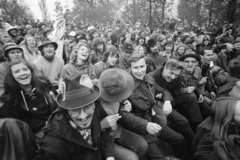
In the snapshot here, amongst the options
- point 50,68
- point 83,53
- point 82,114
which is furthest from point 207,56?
point 82,114

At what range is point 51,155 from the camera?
1593 mm

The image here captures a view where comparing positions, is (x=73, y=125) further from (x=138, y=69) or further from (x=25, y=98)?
(x=138, y=69)

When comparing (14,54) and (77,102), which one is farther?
(14,54)

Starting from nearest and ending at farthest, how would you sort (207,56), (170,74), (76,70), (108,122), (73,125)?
(73,125) < (108,122) < (170,74) < (76,70) < (207,56)

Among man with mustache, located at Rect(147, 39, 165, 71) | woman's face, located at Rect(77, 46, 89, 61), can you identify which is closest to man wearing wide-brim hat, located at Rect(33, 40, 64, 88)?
woman's face, located at Rect(77, 46, 89, 61)

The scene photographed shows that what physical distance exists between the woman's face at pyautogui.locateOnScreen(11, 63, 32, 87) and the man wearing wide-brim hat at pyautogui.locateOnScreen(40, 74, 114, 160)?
3.20 ft

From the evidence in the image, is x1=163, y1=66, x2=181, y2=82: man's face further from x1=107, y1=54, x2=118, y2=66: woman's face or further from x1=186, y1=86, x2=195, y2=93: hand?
x1=107, y1=54, x2=118, y2=66: woman's face

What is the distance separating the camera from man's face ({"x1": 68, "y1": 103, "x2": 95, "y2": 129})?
170cm

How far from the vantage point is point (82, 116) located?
1.70m

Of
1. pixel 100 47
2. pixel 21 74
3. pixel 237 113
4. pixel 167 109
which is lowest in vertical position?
pixel 167 109

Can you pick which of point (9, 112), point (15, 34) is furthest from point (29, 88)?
point (15, 34)

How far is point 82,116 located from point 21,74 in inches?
51.5

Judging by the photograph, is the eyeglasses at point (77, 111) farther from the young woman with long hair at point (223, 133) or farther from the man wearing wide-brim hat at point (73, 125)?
the young woman with long hair at point (223, 133)

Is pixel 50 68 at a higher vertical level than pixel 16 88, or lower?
lower
